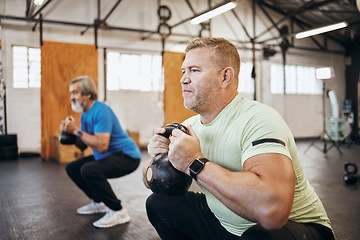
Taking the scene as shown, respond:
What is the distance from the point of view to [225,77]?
1350 mm

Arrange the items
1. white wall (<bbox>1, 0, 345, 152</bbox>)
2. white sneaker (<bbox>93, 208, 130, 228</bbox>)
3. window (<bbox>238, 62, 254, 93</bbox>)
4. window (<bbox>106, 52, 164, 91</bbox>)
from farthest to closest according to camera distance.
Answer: window (<bbox>238, 62, 254, 93</bbox>) → window (<bbox>106, 52, 164, 91</bbox>) → white wall (<bbox>1, 0, 345, 152</bbox>) → white sneaker (<bbox>93, 208, 130, 228</bbox>)

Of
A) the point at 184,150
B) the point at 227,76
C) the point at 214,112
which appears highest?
the point at 227,76

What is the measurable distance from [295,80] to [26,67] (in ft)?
26.8

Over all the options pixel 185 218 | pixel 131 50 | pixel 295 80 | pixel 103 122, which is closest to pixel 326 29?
pixel 295 80

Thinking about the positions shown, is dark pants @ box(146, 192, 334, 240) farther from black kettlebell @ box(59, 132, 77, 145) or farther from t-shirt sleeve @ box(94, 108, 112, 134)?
black kettlebell @ box(59, 132, 77, 145)

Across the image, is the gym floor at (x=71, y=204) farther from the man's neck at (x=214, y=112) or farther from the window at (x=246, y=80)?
the window at (x=246, y=80)

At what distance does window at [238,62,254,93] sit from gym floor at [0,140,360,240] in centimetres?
458

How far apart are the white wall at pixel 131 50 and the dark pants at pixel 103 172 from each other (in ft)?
15.0

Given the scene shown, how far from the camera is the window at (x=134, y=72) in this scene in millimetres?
7605

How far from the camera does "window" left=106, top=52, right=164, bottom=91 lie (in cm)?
761

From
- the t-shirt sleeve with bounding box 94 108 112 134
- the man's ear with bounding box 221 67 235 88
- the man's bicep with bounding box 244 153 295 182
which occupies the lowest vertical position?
the man's bicep with bounding box 244 153 295 182

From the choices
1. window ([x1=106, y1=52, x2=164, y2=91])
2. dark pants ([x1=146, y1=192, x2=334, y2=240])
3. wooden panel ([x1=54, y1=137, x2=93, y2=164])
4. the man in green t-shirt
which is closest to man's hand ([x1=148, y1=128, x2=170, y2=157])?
the man in green t-shirt

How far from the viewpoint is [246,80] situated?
965 centimetres

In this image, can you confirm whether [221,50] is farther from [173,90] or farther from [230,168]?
[173,90]
